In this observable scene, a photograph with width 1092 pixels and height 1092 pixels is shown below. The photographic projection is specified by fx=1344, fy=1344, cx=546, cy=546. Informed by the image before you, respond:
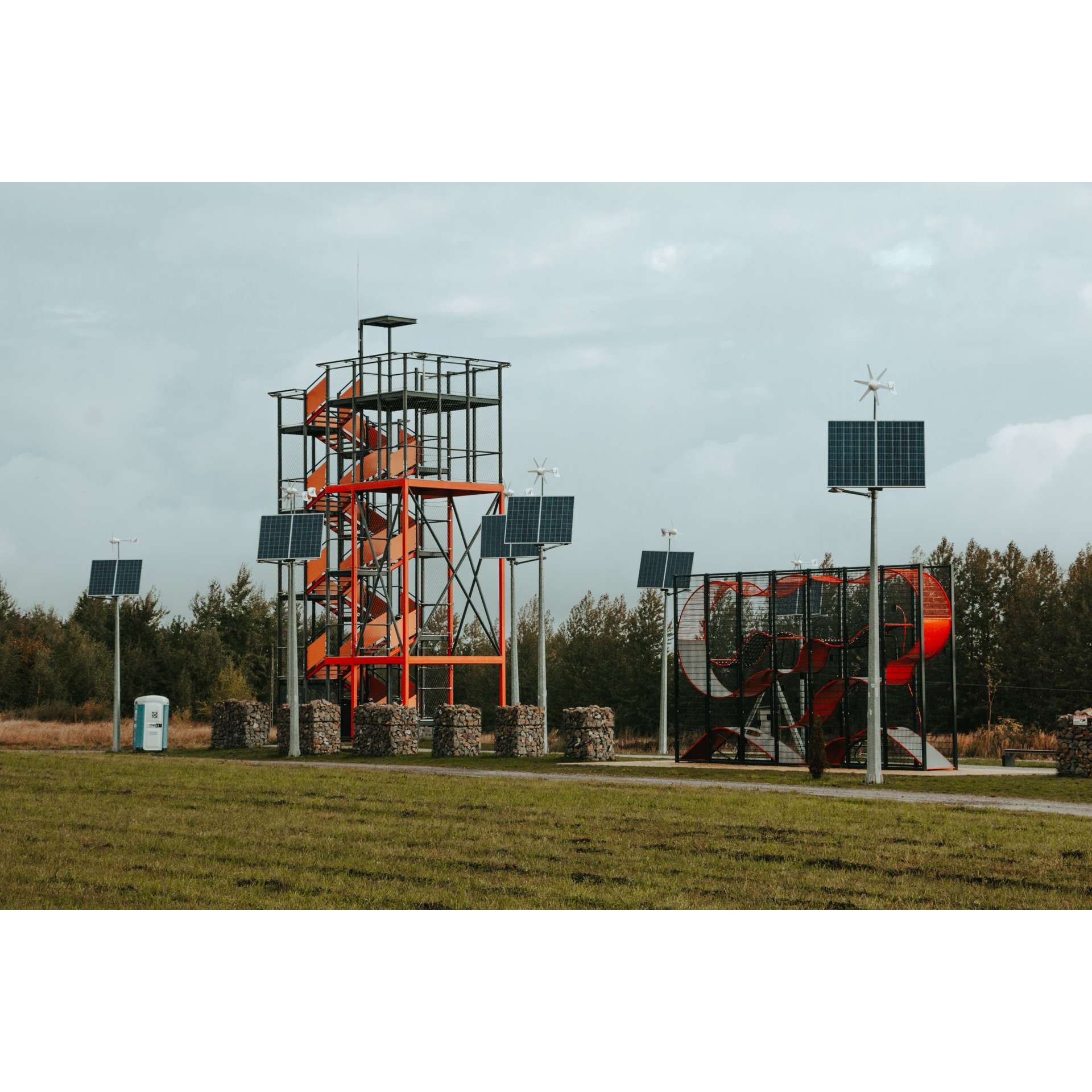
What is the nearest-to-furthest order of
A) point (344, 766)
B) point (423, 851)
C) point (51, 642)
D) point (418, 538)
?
point (423, 851) < point (344, 766) < point (418, 538) < point (51, 642)

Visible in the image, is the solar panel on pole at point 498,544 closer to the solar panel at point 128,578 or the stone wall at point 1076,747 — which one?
the solar panel at point 128,578

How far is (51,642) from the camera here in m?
70.1

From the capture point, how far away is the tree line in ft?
166

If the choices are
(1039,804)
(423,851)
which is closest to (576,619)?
(1039,804)

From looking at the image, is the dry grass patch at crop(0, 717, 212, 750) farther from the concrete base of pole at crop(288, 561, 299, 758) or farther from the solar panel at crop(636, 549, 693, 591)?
the solar panel at crop(636, 549, 693, 591)

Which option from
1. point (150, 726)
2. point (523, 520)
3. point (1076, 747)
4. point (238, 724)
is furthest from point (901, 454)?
point (150, 726)

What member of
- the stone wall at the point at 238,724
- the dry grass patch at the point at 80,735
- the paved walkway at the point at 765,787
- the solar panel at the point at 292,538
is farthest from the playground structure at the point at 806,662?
the dry grass patch at the point at 80,735

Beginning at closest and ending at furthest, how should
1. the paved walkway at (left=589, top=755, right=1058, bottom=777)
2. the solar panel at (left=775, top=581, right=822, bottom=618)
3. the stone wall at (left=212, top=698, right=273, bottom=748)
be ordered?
the paved walkway at (left=589, top=755, right=1058, bottom=777), the solar panel at (left=775, top=581, right=822, bottom=618), the stone wall at (left=212, top=698, right=273, bottom=748)

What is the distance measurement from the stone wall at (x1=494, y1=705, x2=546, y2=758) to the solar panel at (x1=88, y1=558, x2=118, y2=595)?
1483 cm

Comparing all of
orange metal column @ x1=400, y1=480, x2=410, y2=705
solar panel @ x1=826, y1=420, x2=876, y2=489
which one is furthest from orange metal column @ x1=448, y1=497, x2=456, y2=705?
solar panel @ x1=826, y1=420, x2=876, y2=489

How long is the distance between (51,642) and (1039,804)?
60.0 meters

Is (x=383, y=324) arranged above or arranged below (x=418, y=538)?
above
